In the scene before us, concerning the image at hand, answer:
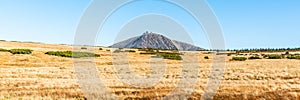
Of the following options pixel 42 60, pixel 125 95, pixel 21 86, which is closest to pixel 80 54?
pixel 42 60

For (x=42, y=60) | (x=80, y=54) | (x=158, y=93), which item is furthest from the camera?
(x=80, y=54)

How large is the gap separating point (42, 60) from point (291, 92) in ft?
164

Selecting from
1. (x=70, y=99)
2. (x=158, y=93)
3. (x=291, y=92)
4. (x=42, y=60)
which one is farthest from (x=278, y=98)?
(x=42, y=60)

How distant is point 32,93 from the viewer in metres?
22.9

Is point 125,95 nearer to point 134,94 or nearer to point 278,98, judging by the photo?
point 134,94

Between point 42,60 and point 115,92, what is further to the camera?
point 42,60

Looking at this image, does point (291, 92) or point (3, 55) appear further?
point (3, 55)

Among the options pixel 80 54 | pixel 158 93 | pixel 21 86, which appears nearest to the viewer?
pixel 158 93

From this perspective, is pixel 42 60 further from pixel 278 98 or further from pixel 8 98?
pixel 278 98

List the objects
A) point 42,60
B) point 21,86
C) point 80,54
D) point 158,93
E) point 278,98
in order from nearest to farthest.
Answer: point 278,98 → point 158,93 → point 21,86 → point 42,60 → point 80,54

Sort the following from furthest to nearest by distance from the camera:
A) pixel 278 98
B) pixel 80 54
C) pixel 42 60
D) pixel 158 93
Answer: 1. pixel 80 54
2. pixel 42 60
3. pixel 158 93
4. pixel 278 98

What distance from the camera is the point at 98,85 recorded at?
26.3m

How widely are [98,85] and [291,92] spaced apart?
36.9 feet

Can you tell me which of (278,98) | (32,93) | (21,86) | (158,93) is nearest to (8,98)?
(32,93)
